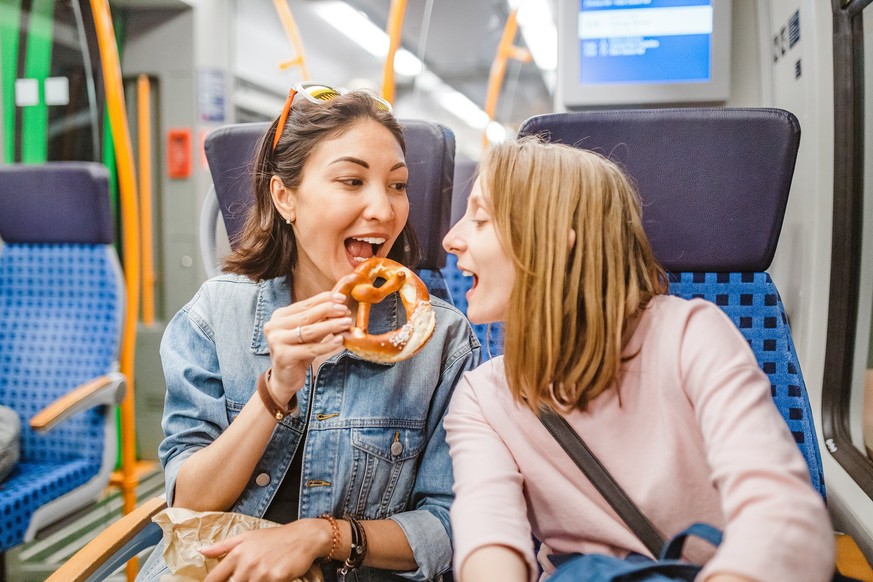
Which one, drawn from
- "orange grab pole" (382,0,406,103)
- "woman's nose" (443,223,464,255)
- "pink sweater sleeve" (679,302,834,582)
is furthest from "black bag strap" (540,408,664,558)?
"orange grab pole" (382,0,406,103)

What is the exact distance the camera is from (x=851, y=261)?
7.73 feet

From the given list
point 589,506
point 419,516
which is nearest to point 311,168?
point 419,516

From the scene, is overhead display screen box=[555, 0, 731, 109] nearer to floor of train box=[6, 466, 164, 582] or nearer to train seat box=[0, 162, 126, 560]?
train seat box=[0, 162, 126, 560]

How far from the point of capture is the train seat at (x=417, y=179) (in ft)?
5.74

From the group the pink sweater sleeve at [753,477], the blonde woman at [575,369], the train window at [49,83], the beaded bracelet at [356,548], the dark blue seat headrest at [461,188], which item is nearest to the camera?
the pink sweater sleeve at [753,477]

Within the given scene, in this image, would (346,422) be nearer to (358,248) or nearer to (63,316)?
(358,248)

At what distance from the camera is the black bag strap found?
1189mm

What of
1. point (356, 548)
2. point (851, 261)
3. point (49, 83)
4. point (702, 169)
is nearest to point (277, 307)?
point (356, 548)

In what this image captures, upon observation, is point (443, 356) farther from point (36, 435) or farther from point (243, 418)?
point (36, 435)

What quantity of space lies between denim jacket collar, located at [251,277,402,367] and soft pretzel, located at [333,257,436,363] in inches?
7.0

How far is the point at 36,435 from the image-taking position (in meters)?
2.95

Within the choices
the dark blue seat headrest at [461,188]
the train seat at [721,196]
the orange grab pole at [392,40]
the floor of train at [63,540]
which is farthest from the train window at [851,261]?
the floor of train at [63,540]

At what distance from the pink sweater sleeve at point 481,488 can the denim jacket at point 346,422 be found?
0.17 metres

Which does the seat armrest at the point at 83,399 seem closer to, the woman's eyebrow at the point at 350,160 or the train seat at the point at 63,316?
the train seat at the point at 63,316
